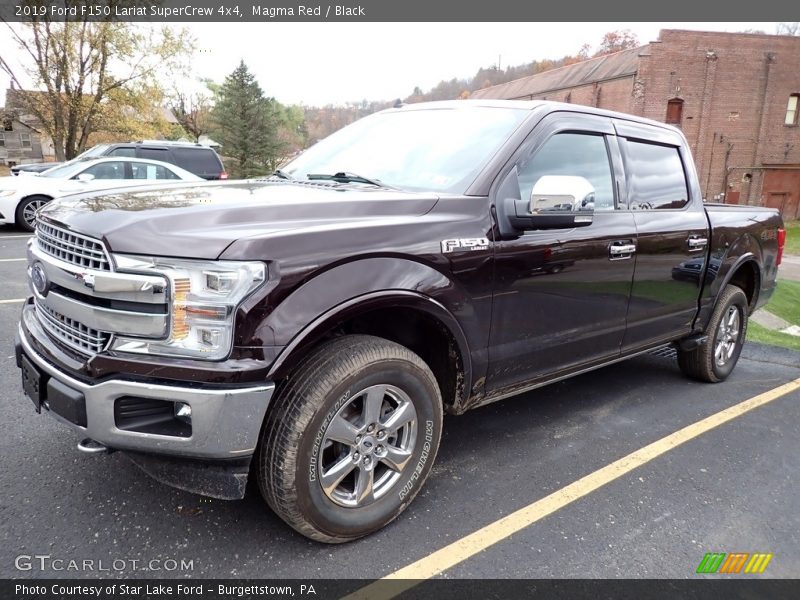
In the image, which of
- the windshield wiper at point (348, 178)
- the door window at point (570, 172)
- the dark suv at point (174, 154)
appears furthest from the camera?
the dark suv at point (174, 154)

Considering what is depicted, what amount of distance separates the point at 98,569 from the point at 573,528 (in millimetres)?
2043

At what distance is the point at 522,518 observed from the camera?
278 cm

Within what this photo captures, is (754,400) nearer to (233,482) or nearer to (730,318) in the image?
(730,318)

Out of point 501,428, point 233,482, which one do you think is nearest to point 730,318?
point 501,428

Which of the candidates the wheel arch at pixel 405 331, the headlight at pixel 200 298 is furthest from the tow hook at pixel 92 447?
the wheel arch at pixel 405 331

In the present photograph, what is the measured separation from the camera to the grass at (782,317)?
653 centimetres

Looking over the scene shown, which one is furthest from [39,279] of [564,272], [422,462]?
[564,272]

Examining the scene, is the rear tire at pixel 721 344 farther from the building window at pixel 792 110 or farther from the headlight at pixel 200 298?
the building window at pixel 792 110

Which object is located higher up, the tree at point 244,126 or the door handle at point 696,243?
the tree at point 244,126

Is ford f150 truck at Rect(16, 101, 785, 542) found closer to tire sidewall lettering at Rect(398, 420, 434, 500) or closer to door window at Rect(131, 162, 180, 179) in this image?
tire sidewall lettering at Rect(398, 420, 434, 500)

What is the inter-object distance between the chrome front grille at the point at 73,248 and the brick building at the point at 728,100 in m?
33.4

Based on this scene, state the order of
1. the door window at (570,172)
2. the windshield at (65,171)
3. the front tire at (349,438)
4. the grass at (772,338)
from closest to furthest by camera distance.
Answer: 1. the front tire at (349,438)
2. the door window at (570,172)
3. the grass at (772,338)
4. the windshield at (65,171)

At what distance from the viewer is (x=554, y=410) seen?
4117 mm

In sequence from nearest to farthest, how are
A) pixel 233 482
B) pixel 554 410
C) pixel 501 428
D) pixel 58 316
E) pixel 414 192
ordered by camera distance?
pixel 233 482
pixel 58 316
pixel 414 192
pixel 501 428
pixel 554 410
